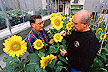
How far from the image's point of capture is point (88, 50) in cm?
71

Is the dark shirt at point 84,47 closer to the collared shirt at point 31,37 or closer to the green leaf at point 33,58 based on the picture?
the green leaf at point 33,58

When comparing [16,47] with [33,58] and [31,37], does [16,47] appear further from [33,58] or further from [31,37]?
[31,37]

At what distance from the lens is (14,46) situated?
47cm

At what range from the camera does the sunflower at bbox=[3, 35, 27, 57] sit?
467 millimetres

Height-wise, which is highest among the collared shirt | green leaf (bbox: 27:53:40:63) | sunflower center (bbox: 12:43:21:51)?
sunflower center (bbox: 12:43:21:51)

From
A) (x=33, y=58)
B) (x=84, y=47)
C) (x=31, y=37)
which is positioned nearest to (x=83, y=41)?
(x=84, y=47)

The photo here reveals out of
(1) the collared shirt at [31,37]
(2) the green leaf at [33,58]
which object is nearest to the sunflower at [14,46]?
(2) the green leaf at [33,58]

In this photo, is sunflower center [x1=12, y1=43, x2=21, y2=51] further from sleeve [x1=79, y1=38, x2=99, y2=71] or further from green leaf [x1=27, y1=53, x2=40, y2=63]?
sleeve [x1=79, y1=38, x2=99, y2=71]

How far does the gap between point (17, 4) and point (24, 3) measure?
207 mm

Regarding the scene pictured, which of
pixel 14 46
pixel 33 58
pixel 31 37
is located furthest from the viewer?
pixel 31 37

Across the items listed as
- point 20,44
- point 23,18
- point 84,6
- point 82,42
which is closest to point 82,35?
point 82,42

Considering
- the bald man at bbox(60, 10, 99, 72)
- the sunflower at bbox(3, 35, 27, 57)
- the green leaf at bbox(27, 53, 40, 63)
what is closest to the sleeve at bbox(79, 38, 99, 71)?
the bald man at bbox(60, 10, 99, 72)

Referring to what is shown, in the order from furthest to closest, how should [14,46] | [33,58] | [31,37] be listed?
[31,37], [33,58], [14,46]

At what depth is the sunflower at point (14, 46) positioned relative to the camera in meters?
0.47
